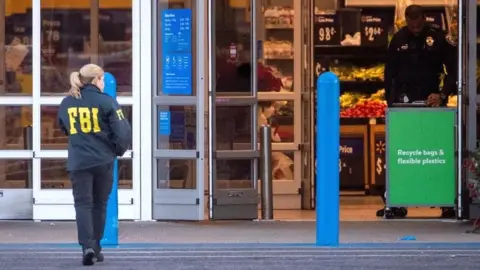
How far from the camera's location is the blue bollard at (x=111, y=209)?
10.2m

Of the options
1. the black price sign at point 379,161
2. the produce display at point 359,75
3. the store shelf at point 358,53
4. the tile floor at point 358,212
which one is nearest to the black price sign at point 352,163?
the black price sign at point 379,161

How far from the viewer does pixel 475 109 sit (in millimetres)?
11852

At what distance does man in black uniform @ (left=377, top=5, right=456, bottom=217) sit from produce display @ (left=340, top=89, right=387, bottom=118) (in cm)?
240

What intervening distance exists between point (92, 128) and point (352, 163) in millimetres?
6406

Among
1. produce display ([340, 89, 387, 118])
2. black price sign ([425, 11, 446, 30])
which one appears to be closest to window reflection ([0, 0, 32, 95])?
produce display ([340, 89, 387, 118])

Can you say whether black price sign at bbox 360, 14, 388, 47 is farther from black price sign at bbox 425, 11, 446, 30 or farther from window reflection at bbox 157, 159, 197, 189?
window reflection at bbox 157, 159, 197, 189

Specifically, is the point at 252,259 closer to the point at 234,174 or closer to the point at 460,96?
the point at 234,174

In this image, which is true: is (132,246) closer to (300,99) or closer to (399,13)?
(300,99)

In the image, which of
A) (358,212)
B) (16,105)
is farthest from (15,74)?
(358,212)

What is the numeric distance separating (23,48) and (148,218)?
2325 mm

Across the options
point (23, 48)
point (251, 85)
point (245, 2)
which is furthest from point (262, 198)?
point (23, 48)

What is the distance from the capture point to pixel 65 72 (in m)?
12.1

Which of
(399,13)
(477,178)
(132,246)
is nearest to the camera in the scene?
(132,246)

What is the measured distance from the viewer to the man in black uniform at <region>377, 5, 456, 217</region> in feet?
40.6
